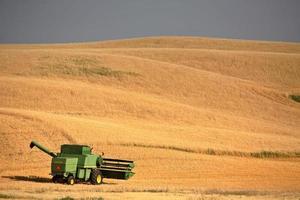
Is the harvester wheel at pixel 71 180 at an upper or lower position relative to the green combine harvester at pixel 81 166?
lower

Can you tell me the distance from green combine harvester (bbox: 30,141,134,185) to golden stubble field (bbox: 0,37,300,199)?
2.52 feet

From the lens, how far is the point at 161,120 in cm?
5662

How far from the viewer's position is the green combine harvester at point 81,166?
34.8 m

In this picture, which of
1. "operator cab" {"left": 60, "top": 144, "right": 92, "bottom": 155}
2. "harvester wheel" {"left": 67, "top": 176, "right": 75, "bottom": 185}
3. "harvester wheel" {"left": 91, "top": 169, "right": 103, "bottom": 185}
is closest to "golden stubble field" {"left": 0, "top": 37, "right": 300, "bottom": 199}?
"harvester wheel" {"left": 67, "top": 176, "right": 75, "bottom": 185}

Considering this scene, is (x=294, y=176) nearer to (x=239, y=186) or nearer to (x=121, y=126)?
(x=239, y=186)

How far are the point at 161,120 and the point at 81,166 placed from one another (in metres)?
21.4

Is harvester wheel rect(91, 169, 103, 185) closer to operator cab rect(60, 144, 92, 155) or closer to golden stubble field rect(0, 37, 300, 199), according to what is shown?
operator cab rect(60, 144, 92, 155)

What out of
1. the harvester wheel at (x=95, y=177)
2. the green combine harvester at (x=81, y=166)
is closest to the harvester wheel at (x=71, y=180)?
the green combine harvester at (x=81, y=166)

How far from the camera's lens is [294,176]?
43094 millimetres

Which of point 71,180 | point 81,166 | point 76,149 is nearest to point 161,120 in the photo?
point 76,149

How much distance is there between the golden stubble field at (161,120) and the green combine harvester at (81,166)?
30.2 inches

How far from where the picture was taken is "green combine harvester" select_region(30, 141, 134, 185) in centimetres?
3478

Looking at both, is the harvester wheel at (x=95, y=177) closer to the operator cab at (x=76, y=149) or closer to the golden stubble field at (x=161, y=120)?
the operator cab at (x=76, y=149)

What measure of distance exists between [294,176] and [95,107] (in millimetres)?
19756
